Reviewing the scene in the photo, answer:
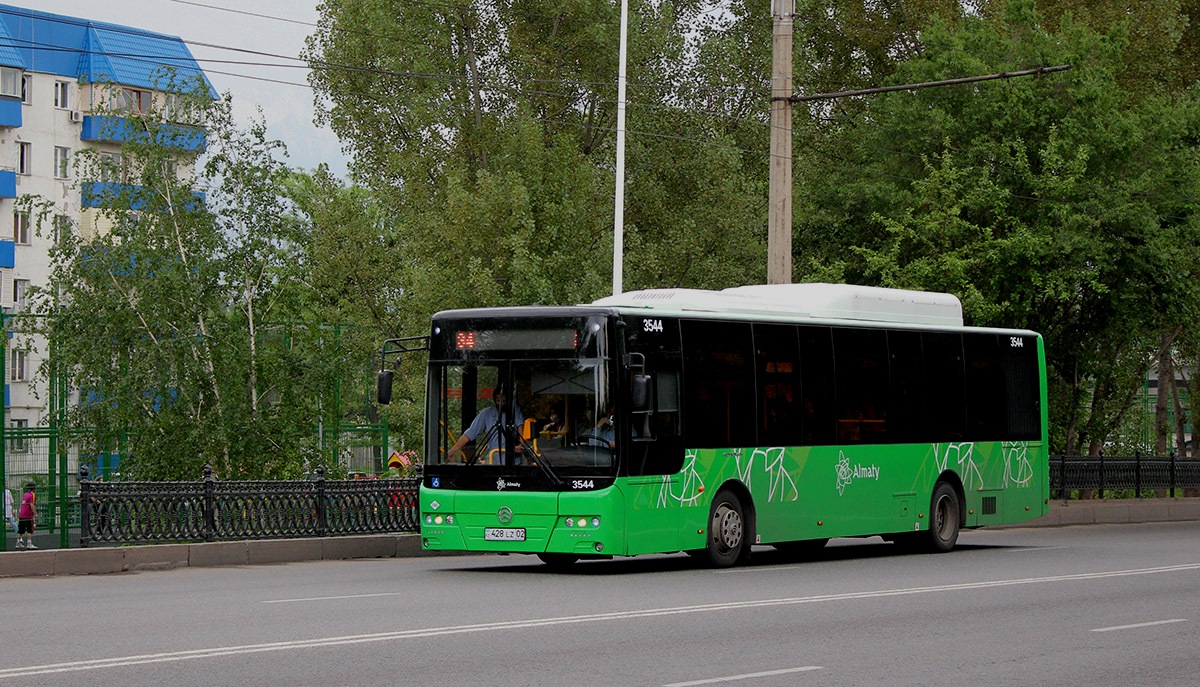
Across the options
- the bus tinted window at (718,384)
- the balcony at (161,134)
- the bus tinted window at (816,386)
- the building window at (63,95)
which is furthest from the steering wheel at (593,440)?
the building window at (63,95)

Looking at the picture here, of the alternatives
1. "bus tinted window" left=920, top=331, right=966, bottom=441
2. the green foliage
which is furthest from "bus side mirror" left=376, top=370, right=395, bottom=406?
the green foliage

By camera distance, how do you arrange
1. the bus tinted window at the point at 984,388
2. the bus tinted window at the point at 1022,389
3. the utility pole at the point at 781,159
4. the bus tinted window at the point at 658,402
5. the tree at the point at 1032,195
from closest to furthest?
the bus tinted window at the point at 658,402 < the bus tinted window at the point at 984,388 < the bus tinted window at the point at 1022,389 < the utility pole at the point at 781,159 < the tree at the point at 1032,195

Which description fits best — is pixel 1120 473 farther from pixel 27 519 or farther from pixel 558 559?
pixel 27 519

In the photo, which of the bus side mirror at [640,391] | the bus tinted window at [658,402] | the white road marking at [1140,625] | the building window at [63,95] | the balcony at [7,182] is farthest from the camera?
the building window at [63,95]

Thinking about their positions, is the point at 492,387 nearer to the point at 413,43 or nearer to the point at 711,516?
the point at 711,516

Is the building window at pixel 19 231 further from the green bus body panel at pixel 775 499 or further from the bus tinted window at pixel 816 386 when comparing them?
the bus tinted window at pixel 816 386

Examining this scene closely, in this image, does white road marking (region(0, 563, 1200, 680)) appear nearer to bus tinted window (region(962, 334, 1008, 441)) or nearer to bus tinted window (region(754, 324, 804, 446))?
bus tinted window (region(754, 324, 804, 446))

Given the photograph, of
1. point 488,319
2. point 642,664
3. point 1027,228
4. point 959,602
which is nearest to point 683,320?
point 488,319

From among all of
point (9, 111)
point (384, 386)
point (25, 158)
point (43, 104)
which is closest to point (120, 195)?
point (384, 386)

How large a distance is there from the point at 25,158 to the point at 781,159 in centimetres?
5392

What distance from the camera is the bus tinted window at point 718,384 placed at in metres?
19.6

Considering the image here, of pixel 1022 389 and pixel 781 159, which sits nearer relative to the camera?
pixel 1022 389

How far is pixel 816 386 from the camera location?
2152 cm

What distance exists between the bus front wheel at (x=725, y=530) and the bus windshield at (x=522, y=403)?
2.03 metres
